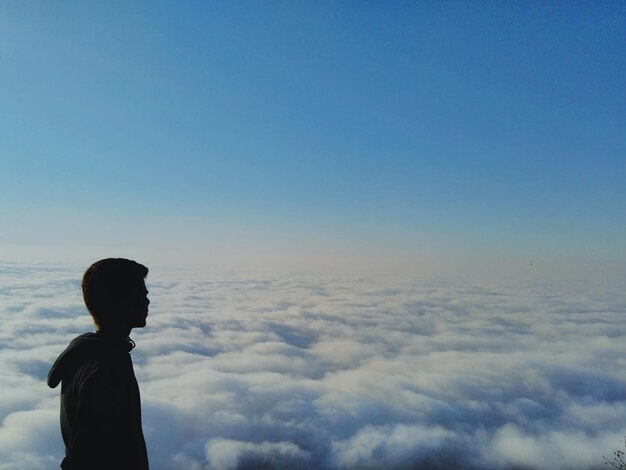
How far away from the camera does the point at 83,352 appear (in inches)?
81.7

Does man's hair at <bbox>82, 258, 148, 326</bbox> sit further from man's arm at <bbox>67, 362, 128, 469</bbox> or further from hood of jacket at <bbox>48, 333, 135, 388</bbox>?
man's arm at <bbox>67, 362, 128, 469</bbox>

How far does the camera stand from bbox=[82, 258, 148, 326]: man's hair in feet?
7.32

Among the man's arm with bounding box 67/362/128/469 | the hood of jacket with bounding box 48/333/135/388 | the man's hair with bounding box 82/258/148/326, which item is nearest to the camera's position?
the man's arm with bounding box 67/362/128/469

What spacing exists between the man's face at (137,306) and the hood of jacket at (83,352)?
0.58 ft

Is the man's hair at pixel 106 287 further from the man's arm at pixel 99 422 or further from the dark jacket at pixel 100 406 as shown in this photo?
the man's arm at pixel 99 422

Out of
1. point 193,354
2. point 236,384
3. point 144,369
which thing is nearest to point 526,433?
point 236,384

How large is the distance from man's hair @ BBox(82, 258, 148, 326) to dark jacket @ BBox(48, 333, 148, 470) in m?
0.17

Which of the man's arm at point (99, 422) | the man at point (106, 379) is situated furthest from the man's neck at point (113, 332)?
the man's arm at point (99, 422)

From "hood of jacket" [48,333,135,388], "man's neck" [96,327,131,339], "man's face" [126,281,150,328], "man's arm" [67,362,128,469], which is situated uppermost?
"man's face" [126,281,150,328]

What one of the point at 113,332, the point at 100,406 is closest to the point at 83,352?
the point at 113,332

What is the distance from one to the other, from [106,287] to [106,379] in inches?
22.0

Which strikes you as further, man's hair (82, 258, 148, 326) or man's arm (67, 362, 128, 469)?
man's hair (82, 258, 148, 326)

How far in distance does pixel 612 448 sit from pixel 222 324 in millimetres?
138524

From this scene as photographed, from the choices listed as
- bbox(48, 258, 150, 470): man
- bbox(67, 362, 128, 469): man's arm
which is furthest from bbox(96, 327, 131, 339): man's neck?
bbox(67, 362, 128, 469): man's arm
